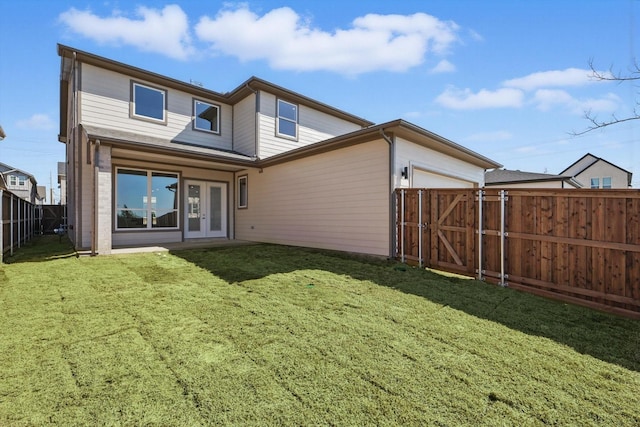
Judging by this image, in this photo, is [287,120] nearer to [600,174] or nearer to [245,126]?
[245,126]

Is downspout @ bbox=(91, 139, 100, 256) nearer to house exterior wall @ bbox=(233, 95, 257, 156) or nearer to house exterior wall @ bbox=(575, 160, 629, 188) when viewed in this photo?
house exterior wall @ bbox=(233, 95, 257, 156)

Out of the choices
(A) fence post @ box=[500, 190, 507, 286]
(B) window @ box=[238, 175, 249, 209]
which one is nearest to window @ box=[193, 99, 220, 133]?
(B) window @ box=[238, 175, 249, 209]

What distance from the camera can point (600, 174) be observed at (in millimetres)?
24375

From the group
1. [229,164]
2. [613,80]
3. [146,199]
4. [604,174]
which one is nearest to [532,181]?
[613,80]

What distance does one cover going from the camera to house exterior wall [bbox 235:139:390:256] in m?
7.29

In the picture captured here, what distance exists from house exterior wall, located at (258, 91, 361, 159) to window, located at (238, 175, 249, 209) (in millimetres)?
1621

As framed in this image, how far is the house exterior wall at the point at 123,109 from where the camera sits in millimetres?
9031

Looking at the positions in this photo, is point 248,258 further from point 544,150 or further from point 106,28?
point 544,150

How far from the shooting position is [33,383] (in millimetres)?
2121

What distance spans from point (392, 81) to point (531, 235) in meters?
8.76

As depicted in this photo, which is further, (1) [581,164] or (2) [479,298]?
(1) [581,164]

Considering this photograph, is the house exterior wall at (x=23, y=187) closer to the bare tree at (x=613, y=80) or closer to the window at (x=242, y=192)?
the window at (x=242, y=192)

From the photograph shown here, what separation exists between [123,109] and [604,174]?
109 ft

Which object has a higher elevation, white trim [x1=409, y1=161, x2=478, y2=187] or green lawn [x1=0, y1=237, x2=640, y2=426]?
white trim [x1=409, y1=161, x2=478, y2=187]
